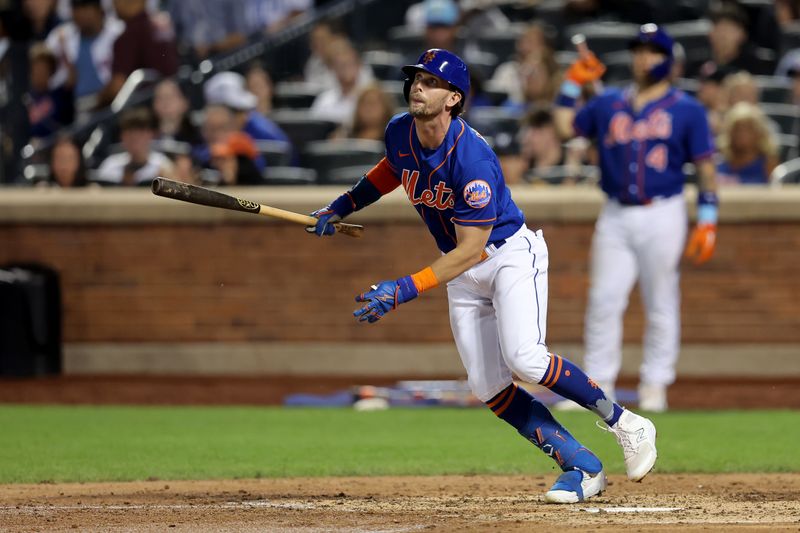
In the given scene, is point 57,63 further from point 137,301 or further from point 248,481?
point 248,481

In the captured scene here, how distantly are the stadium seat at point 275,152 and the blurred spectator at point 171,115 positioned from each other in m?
0.71

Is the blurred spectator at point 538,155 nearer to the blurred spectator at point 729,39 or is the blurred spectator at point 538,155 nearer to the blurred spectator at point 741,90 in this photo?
the blurred spectator at point 741,90

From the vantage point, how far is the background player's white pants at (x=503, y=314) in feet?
21.7

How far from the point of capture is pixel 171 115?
47.0ft

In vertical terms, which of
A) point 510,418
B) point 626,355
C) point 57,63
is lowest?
point 626,355

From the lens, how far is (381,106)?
13.3m

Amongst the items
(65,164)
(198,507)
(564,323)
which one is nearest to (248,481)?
(198,507)

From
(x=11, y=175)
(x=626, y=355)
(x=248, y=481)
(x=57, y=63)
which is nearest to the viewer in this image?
(x=248, y=481)

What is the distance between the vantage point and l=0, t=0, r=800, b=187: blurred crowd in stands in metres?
13.2

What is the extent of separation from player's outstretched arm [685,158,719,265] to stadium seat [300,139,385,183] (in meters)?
3.80

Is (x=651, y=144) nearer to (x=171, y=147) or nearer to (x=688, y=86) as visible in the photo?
(x=688, y=86)

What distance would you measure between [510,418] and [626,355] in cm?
601

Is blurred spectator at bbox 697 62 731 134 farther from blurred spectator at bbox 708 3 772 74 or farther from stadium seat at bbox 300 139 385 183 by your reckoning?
stadium seat at bbox 300 139 385 183

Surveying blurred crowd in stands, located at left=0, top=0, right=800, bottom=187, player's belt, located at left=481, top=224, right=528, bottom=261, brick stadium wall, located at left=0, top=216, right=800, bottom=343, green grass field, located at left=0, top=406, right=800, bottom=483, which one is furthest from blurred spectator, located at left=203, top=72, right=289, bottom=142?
player's belt, located at left=481, top=224, right=528, bottom=261
